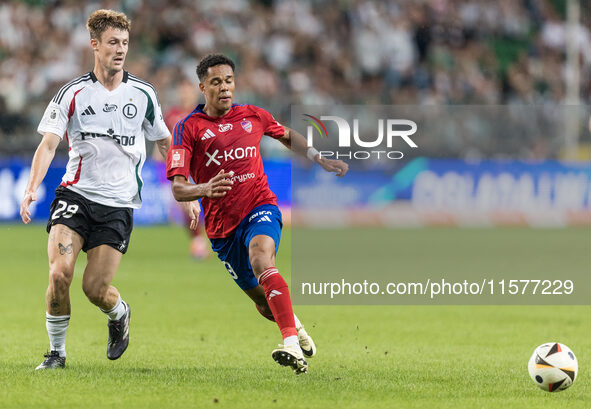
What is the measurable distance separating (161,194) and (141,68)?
2790mm

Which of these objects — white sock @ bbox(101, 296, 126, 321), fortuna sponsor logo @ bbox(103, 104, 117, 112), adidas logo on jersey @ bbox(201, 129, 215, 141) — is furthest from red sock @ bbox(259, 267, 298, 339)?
fortuna sponsor logo @ bbox(103, 104, 117, 112)

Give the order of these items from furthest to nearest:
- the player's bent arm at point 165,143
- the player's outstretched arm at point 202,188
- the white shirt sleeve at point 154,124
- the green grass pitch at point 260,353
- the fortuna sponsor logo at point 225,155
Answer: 1. the player's bent arm at point 165,143
2. the white shirt sleeve at point 154,124
3. the fortuna sponsor logo at point 225,155
4. the player's outstretched arm at point 202,188
5. the green grass pitch at point 260,353

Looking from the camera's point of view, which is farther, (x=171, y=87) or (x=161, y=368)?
(x=171, y=87)

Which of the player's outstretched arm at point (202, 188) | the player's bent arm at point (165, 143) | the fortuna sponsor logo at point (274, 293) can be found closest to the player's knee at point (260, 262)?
the fortuna sponsor logo at point (274, 293)

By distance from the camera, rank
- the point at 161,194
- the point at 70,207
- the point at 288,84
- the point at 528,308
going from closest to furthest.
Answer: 1. the point at 70,207
2. the point at 528,308
3. the point at 161,194
4. the point at 288,84

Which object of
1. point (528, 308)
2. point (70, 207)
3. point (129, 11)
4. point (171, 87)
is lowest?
point (70, 207)

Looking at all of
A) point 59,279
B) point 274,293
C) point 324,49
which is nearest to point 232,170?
point 274,293

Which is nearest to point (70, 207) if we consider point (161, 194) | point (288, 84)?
point (161, 194)

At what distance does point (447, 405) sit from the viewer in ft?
20.5

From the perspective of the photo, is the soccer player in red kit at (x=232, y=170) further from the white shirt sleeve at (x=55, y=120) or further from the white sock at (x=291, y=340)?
the white shirt sleeve at (x=55, y=120)

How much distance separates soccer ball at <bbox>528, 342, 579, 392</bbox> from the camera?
664 cm

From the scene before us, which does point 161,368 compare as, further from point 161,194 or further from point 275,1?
point 275,1

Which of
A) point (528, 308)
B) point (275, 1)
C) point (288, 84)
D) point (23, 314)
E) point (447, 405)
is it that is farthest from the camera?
point (275, 1)

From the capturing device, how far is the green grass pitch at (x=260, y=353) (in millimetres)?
6473
